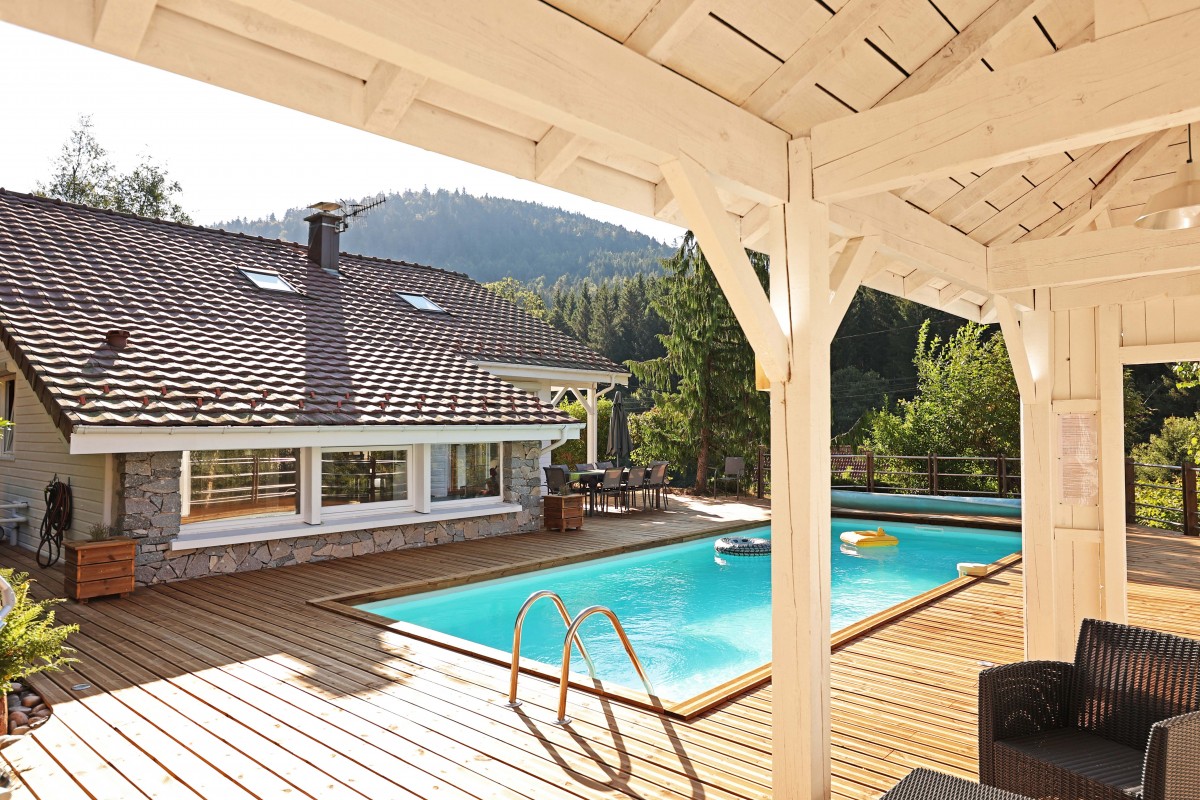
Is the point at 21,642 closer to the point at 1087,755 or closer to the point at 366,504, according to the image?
the point at 1087,755

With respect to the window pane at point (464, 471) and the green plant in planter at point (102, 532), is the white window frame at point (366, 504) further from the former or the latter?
the green plant in planter at point (102, 532)

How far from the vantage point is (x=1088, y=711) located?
2996 millimetres

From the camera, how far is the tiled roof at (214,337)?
7.33 meters

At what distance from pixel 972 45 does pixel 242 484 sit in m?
7.76

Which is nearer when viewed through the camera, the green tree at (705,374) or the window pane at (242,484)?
the window pane at (242,484)

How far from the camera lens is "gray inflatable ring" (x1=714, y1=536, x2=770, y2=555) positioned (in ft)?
31.9

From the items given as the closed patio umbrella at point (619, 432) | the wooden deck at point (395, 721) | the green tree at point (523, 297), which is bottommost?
the wooden deck at point (395, 721)

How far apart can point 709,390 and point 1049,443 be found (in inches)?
475

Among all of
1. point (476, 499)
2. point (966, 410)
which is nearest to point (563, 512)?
point (476, 499)

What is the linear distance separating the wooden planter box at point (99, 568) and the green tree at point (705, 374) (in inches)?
456

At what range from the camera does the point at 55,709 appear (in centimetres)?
397

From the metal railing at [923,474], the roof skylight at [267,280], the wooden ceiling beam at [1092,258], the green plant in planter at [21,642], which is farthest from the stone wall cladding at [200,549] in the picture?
the metal railing at [923,474]

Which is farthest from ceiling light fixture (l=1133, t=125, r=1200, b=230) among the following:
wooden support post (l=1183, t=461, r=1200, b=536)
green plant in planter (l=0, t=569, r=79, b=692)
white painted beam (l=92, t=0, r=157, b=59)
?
wooden support post (l=1183, t=461, r=1200, b=536)

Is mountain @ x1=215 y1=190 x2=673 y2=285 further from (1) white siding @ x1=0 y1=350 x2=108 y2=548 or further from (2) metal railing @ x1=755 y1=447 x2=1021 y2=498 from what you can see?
(1) white siding @ x1=0 y1=350 x2=108 y2=548
